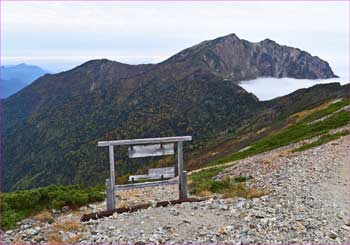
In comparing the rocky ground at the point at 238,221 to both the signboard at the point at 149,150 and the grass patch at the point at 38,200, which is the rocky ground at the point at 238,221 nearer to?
the grass patch at the point at 38,200

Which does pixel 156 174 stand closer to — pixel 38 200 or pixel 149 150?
pixel 149 150

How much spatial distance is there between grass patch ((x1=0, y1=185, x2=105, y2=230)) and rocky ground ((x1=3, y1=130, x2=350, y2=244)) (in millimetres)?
630

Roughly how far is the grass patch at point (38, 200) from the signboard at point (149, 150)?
3.91 metres

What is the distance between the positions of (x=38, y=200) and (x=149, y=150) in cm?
533

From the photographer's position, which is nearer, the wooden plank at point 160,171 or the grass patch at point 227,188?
the wooden plank at point 160,171

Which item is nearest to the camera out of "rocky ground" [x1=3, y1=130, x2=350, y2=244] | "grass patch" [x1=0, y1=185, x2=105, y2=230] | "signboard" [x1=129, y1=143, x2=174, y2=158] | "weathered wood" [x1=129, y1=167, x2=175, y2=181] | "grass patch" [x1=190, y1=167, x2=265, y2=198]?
"rocky ground" [x1=3, y1=130, x2=350, y2=244]

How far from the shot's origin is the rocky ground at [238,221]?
10.3 m

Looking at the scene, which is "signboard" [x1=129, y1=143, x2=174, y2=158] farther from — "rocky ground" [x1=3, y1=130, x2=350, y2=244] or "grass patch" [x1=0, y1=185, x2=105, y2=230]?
"grass patch" [x1=0, y1=185, x2=105, y2=230]

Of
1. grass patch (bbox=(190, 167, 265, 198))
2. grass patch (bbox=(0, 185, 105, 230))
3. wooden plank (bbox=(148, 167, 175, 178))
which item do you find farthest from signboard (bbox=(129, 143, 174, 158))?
Result: grass patch (bbox=(0, 185, 105, 230))

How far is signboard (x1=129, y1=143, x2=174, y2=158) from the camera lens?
45.8ft

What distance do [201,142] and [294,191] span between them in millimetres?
130628

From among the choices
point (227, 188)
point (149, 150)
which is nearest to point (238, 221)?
point (149, 150)

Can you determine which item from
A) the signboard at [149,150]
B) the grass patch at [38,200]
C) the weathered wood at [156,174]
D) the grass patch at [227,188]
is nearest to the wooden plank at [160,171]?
the weathered wood at [156,174]

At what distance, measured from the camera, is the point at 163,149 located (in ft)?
46.6
